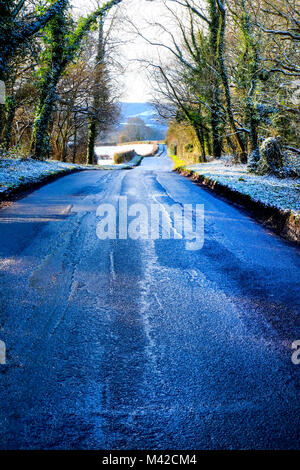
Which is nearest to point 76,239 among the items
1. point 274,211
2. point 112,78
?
point 274,211

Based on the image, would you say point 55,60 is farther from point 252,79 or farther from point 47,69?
point 252,79

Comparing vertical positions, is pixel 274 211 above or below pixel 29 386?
above

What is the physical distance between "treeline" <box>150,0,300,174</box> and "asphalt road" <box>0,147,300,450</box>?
6443 millimetres

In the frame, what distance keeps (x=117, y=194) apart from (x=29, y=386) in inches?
269

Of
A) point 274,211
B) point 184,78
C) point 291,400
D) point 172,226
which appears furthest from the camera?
point 184,78

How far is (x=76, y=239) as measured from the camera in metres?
4.68

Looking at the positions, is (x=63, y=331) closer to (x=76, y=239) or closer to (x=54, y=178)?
(x=76, y=239)

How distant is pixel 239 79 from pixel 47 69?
8844 millimetres

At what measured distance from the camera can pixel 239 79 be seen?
14.9 meters

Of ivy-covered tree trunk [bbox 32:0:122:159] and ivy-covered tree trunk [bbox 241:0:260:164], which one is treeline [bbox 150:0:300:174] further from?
ivy-covered tree trunk [bbox 32:0:122:159]

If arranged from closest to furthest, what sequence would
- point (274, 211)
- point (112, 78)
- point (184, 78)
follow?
point (274, 211), point (184, 78), point (112, 78)

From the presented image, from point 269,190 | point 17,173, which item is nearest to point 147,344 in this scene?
point 269,190

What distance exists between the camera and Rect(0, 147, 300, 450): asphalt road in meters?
1.72

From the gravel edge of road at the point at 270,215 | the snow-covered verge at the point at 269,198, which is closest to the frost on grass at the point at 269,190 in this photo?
the snow-covered verge at the point at 269,198
